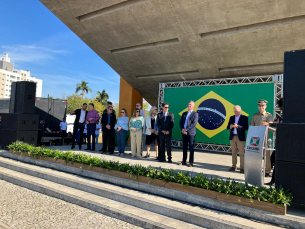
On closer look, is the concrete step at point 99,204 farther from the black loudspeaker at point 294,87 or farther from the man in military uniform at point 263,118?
the man in military uniform at point 263,118

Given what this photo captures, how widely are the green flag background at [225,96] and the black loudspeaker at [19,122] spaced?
6.33 metres

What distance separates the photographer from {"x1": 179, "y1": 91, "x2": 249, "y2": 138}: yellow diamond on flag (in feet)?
33.1

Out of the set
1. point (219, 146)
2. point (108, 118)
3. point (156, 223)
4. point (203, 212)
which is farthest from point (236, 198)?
point (219, 146)

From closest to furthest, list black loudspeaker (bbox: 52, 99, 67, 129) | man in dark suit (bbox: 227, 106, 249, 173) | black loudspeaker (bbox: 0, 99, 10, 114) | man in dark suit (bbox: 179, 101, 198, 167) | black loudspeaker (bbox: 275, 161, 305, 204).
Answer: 1. black loudspeaker (bbox: 275, 161, 305, 204)
2. man in dark suit (bbox: 227, 106, 249, 173)
3. man in dark suit (bbox: 179, 101, 198, 167)
4. black loudspeaker (bbox: 52, 99, 67, 129)
5. black loudspeaker (bbox: 0, 99, 10, 114)

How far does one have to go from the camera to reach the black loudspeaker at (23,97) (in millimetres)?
7652

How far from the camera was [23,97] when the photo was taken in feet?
25.1

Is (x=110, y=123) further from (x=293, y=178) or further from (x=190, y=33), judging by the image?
(x=293, y=178)

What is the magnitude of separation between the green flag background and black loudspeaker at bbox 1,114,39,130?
6328mm

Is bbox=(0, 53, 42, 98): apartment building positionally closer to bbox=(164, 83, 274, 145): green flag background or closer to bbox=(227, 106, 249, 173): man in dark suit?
bbox=(164, 83, 274, 145): green flag background

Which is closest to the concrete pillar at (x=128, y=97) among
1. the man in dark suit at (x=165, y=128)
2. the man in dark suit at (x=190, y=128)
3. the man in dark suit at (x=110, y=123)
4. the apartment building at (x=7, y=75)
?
the man in dark suit at (x=110, y=123)

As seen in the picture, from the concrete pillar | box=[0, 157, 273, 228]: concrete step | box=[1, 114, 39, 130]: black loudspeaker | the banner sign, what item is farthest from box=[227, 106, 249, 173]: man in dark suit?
the concrete pillar

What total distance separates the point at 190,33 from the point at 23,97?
6355 millimetres

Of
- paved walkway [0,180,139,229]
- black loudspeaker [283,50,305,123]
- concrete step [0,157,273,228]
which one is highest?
black loudspeaker [283,50,305,123]

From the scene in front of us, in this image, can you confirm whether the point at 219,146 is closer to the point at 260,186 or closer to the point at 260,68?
the point at 260,68
